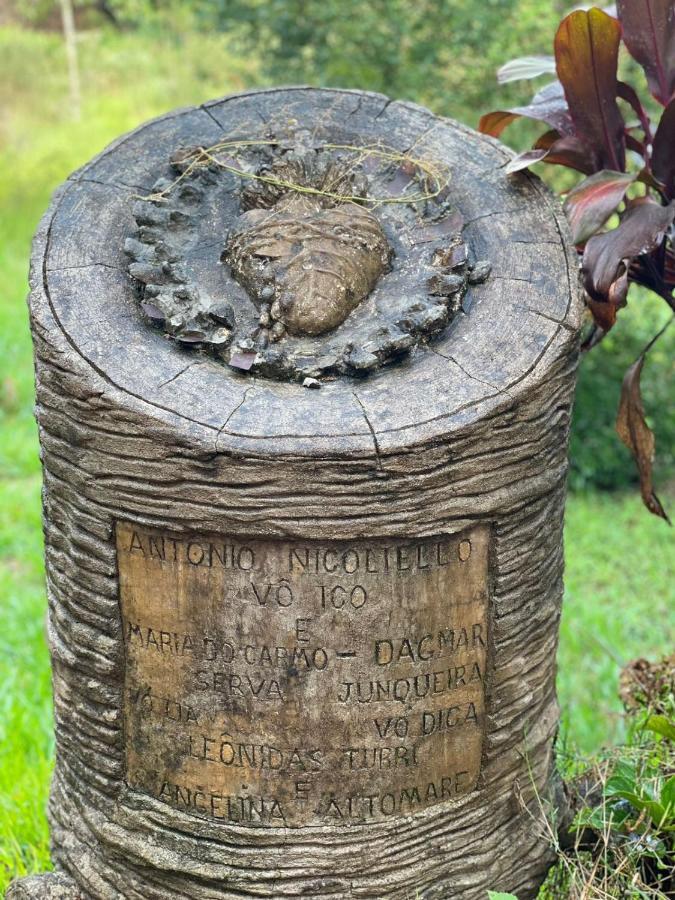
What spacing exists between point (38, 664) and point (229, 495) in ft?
8.25

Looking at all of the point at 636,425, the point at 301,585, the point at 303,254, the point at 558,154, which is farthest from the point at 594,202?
the point at 301,585

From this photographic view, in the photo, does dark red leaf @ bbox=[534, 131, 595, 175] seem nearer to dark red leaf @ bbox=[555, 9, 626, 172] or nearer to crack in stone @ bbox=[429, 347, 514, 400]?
dark red leaf @ bbox=[555, 9, 626, 172]

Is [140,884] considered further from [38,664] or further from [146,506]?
[38,664]

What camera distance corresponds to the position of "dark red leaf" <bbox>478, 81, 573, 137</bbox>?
9.04ft

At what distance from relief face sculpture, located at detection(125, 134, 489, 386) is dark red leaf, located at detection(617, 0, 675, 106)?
21.8 inches

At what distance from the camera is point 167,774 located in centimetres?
233

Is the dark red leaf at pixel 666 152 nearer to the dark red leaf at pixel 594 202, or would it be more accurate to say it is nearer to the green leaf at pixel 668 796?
the dark red leaf at pixel 594 202

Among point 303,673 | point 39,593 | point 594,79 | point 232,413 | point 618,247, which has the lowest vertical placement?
point 39,593

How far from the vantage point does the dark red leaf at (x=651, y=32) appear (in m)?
2.62

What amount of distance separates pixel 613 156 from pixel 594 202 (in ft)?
0.79

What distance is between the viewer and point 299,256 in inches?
93.9

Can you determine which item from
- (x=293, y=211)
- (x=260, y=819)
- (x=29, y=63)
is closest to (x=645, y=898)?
(x=260, y=819)

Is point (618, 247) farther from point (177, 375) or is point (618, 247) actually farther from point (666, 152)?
point (177, 375)

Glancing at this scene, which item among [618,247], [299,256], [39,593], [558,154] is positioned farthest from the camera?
[39,593]
